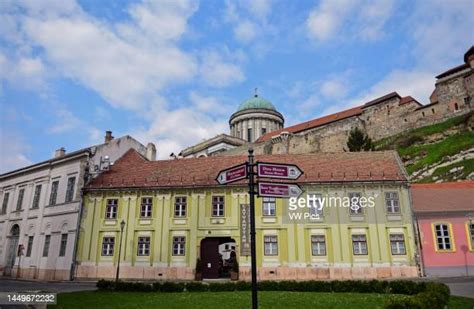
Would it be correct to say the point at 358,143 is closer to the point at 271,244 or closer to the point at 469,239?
the point at 469,239

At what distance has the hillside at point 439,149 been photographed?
49.3m

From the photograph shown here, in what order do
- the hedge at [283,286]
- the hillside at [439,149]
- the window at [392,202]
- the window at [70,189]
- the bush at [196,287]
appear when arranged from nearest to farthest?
the hedge at [283,286], the bush at [196,287], the window at [392,202], the window at [70,189], the hillside at [439,149]

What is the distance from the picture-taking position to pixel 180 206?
29.9 meters

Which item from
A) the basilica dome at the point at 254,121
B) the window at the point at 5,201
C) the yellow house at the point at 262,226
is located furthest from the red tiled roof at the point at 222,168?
the basilica dome at the point at 254,121

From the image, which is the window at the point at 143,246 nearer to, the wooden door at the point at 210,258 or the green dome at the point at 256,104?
the wooden door at the point at 210,258

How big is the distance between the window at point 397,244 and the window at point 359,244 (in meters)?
1.82

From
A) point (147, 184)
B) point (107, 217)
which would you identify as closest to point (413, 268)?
point (147, 184)

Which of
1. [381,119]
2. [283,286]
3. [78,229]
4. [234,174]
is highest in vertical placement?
[381,119]

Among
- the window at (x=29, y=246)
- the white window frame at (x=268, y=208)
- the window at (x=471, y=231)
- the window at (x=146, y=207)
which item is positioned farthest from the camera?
the window at (x=29, y=246)

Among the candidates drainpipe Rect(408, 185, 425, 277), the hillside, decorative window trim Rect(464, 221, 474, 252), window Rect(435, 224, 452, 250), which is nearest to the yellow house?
drainpipe Rect(408, 185, 425, 277)

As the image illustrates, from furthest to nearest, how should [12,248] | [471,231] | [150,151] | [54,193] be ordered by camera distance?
[150,151] < [12,248] < [54,193] < [471,231]

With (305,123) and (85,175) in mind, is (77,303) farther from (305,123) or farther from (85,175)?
(305,123)

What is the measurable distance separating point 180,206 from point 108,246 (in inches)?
244

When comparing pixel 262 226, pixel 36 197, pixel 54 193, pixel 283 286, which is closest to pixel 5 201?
pixel 36 197
